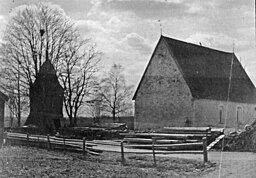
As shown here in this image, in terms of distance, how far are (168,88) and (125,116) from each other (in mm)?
25114

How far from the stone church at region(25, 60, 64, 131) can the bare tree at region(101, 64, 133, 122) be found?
1319cm

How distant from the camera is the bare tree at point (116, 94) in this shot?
50094 millimetres

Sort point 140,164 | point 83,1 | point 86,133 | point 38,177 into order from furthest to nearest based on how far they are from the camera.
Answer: point 86,133
point 140,164
point 83,1
point 38,177

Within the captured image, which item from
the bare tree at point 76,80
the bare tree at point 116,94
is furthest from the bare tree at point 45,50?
the bare tree at point 116,94

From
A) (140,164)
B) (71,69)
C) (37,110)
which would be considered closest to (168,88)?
(71,69)

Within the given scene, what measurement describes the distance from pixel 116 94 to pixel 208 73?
21499 millimetres

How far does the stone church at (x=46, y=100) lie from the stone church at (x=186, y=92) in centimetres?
747

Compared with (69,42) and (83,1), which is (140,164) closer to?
(83,1)

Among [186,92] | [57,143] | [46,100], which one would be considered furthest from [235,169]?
[46,100]

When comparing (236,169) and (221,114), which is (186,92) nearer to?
(221,114)

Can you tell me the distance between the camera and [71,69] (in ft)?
115

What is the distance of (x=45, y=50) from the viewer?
33.7m

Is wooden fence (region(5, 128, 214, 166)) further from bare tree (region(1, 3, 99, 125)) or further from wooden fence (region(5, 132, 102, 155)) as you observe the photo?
bare tree (region(1, 3, 99, 125))

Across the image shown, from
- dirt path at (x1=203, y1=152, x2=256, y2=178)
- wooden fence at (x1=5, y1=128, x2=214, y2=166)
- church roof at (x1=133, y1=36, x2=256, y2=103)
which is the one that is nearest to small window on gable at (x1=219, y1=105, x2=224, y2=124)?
church roof at (x1=133, y1=36, x2=256, y2=103)
